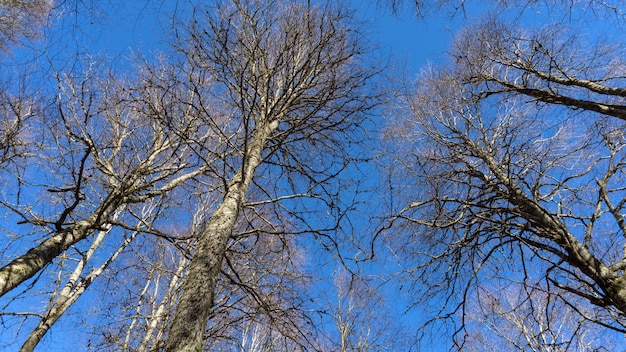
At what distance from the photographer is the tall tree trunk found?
5.99 ft

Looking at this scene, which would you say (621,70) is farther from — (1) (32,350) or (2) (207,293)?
(1) (32,350)

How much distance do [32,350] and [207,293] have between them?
3.99 metres

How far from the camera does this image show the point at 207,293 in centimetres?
210

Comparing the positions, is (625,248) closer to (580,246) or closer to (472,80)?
(580,246)

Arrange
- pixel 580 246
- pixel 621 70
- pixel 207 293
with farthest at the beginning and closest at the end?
pixel 621 70, pixel 580 246, pixel 207 293

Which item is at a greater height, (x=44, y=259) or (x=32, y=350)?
(x=44, y=259)

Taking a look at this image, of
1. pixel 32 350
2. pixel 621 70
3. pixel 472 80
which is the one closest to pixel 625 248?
pixel 621 70

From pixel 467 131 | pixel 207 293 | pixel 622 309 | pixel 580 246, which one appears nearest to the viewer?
pixel 207 293

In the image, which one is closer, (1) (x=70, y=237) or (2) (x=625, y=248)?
(2) (x=625, y=248)

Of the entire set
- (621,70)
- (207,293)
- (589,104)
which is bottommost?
(207,293)

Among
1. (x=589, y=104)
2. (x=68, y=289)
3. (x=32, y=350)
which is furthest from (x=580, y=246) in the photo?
(x=68, y=289)

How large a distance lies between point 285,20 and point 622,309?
4.78 m

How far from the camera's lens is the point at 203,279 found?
7.10 feet

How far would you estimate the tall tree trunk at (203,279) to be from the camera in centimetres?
183
